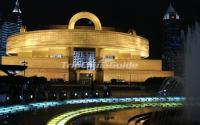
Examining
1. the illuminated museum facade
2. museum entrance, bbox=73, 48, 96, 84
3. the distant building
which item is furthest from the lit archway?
the distant building

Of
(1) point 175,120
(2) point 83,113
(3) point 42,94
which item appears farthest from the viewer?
(3) point 42,94

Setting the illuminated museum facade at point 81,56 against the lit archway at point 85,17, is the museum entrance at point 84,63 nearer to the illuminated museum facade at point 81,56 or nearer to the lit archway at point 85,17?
the illuminated museum facade at point 81,56

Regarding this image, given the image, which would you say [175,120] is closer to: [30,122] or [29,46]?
[30,122]

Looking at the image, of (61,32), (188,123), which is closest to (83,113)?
(188,123)

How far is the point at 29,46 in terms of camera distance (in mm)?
67438

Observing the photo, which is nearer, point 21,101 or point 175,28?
point 21,101

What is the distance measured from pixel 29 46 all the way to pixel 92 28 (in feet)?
41.0

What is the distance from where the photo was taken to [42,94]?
84.9ft

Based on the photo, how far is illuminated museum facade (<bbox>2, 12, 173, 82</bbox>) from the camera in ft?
207

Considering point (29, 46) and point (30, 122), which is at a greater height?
point (29, 46)

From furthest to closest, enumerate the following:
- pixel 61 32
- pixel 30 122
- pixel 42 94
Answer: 1. pixel 61 32
2. pixel 42 94
3. pixel 30 122

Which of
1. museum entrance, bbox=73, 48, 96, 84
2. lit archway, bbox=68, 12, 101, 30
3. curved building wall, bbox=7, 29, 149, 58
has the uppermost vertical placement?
lit archway, bbox=68, 12, 101, 30

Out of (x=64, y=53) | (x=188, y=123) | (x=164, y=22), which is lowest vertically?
(x=188, y=123)

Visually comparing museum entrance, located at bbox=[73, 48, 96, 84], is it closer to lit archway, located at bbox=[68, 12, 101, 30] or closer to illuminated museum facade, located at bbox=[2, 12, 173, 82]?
illuminated museum facade, located at bbox=[2, 12, 173, 82]
